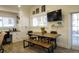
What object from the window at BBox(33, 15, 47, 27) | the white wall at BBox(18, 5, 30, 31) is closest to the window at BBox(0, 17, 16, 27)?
the white wall at BBox(18, 5, 30, 31)

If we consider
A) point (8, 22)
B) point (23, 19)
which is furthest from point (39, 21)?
point (8, 22)

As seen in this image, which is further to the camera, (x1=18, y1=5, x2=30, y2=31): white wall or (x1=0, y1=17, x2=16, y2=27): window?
(x1=18, y1=5, x2=30, y2=31): white wall

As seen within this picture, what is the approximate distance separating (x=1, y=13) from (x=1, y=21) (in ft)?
0.42

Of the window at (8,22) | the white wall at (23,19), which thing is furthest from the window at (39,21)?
the window at (8,22)

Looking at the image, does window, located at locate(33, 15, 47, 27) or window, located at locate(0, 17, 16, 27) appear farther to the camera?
window, located at locate(33, 15, 47, 27)

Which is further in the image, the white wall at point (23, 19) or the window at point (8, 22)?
the white wall at point (23, 19)

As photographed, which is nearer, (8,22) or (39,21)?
(8,22)

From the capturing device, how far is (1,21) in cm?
129

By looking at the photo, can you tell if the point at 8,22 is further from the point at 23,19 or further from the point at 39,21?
the point at 39,21

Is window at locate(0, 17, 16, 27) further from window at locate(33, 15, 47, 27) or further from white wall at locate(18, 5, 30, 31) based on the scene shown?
window at locate(33, 15, 47, 27)

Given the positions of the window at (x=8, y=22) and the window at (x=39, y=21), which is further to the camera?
the window at (x=39, y=21)

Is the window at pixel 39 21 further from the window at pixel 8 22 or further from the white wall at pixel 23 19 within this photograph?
the window at pixel 8 22
